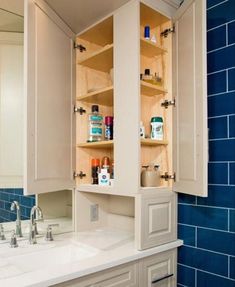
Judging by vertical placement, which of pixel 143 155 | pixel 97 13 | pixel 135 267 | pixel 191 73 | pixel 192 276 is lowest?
pixel 192 276

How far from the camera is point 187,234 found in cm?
151

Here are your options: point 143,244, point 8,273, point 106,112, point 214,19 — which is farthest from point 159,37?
point 8,273

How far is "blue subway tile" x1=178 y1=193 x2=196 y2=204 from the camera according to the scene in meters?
1.49

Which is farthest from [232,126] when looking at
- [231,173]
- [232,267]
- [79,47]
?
[79,47]

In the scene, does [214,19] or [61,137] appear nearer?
[214,19]

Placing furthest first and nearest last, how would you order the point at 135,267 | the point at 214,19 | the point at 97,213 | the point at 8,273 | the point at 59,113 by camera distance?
the point at 97,213 → the point at 59,113 → the point at 214,19 → the point at 135,267 → the point at 8,273

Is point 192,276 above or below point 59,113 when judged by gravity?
below

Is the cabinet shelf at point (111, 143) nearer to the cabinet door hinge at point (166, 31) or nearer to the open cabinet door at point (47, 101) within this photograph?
the open cabinet door at point (47, 101)

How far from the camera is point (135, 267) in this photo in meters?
1.33

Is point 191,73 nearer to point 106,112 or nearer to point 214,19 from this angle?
point 214,19

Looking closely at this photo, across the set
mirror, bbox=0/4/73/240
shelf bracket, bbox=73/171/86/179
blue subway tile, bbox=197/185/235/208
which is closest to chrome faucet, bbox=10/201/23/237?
mirror, bbox=0/4/73/240

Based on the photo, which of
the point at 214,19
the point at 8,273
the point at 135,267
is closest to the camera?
the point at 8,273

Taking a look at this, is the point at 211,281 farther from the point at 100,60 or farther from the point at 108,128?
the point at 100,60

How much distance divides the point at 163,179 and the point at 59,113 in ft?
2.20
